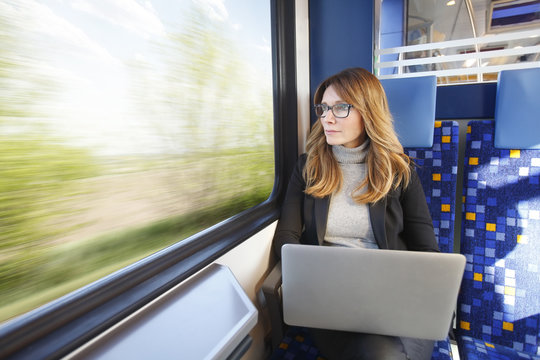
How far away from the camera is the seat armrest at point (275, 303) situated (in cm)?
110

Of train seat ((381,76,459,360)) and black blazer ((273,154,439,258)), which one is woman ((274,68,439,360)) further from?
train seat ((381,76,459,360))

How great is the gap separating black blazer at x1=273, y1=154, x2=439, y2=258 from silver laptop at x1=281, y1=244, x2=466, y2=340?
49 centimetres

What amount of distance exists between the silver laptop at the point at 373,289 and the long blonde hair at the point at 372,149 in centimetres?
55

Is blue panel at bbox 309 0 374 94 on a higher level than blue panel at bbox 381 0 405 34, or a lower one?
lower

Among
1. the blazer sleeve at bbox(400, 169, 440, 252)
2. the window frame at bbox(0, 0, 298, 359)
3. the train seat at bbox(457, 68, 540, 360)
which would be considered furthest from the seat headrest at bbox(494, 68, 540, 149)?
the window frame at bbox(0, 0, 298, 359)

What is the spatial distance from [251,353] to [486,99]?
66.6 inches

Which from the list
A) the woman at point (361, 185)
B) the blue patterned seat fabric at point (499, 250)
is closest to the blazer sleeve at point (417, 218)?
the woman at point (361, 185)

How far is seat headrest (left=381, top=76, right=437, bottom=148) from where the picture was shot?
4.37 ft

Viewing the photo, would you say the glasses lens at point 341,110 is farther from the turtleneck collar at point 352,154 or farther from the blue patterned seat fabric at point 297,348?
the blue patterned seat fabric at point 297,348

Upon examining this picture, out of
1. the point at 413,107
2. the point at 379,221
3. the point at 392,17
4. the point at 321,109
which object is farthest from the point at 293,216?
the point at 392,17

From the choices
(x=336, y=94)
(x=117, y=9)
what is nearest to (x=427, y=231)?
(x=336, y=94)

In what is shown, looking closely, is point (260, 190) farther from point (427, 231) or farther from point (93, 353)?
point (93, 353)

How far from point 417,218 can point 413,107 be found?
53 centimetres

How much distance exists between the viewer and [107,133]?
82 centimetres
